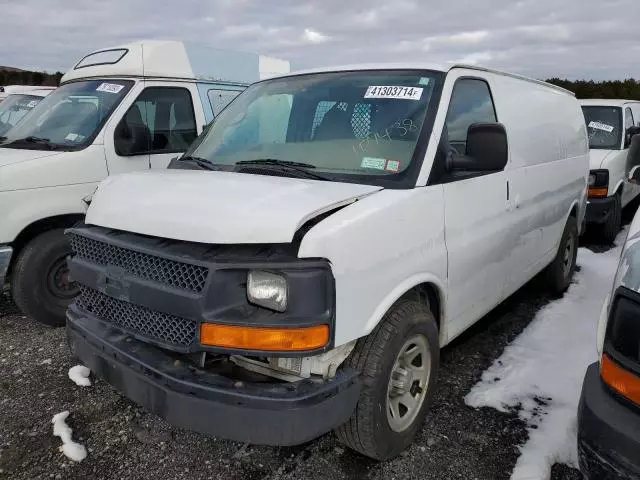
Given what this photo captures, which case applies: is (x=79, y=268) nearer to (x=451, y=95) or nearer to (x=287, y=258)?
(x=287, y=258)

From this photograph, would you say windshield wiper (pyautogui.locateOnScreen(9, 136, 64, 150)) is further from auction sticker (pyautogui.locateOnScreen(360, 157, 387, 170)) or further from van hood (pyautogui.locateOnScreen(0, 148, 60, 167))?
auction sticker (pyautogui.locateOnScreen(360, 157, 387, 170))

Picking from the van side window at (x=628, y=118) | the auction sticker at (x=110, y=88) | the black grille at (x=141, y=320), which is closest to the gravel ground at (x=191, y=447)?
the black grille at (x=141, y=320)

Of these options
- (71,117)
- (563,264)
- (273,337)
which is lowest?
(563,264)

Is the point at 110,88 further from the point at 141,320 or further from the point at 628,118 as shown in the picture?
the point at 628,118

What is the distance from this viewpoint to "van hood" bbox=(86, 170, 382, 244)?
226 centimetres

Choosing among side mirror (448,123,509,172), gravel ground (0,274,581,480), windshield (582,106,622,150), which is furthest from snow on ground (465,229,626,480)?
windshield (582,106,622,150)

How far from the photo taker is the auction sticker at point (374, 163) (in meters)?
2.94

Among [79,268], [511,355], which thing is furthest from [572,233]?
[79,268]

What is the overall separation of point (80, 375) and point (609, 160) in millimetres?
7006

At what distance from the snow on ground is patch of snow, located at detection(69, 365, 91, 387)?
2532 millimetres

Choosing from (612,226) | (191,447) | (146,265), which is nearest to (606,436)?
(146,265)

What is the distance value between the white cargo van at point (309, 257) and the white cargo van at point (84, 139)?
60.8 inches

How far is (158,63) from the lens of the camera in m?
5.50

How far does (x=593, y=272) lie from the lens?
620 cm
